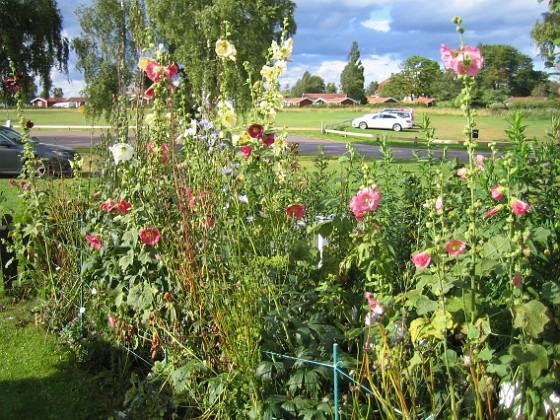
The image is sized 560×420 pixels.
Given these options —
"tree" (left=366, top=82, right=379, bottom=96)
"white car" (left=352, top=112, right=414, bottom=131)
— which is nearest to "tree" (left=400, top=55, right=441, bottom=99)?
"tree" (left=366, top=82, right=379, bottom=96)

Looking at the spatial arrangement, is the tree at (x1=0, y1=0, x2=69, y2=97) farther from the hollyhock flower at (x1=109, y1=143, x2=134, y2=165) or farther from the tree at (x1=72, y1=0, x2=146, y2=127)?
the hollyhock flower at (x1=109, y1=143, x2=134, y2=165)

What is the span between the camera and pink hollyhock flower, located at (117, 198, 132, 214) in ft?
10.6

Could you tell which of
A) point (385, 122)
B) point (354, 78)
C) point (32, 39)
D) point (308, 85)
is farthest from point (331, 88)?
point (32, 39)

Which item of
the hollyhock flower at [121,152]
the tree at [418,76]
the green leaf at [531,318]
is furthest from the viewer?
the tree at [418,76]

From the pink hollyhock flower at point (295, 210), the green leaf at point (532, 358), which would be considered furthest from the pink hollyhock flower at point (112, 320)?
the green leaf at point (532, 358)

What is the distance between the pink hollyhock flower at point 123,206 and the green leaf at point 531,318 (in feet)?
6.94

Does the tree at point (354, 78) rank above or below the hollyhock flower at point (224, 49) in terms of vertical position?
above

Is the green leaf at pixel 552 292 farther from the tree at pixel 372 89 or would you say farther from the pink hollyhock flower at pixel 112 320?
the tree at pixel 372 89

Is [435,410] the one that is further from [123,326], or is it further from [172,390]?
[123,326]

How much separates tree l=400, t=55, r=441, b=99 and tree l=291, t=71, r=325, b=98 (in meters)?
35.3

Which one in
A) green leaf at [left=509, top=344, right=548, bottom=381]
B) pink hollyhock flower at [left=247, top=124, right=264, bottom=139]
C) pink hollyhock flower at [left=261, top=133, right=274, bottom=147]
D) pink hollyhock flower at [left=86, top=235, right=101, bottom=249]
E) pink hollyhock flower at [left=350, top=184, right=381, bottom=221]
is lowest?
green leaf at [left=509, top=344, right=548, bottom=381]

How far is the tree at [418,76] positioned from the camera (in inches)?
3816

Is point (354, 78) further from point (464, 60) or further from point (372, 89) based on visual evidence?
point (464, 60)

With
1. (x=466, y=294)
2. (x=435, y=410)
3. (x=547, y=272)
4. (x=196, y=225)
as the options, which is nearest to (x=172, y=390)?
(x=196, y=225)
